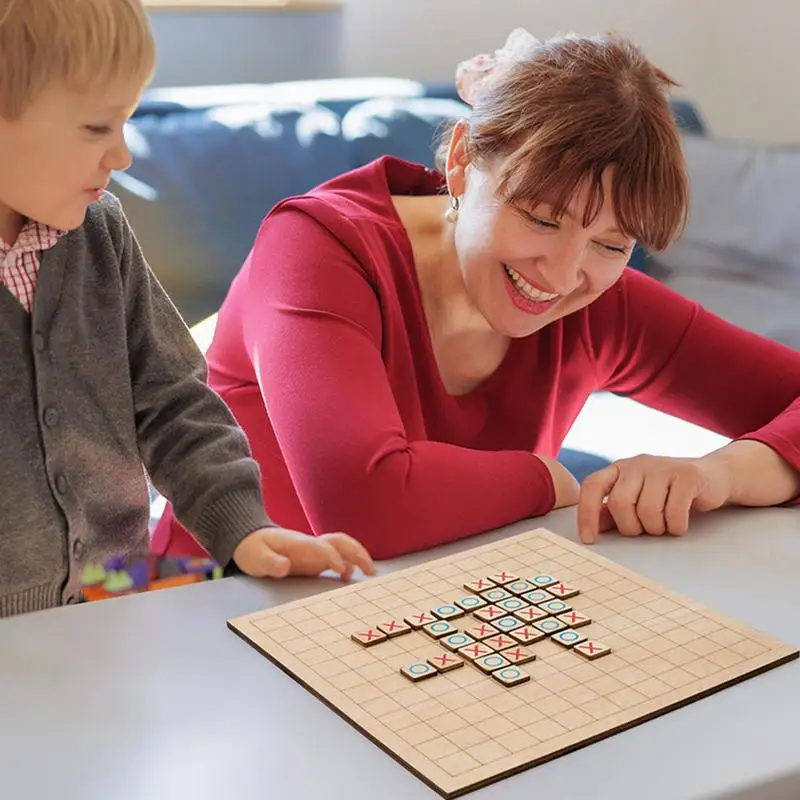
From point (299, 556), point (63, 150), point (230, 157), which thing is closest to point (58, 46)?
point (63, 150)

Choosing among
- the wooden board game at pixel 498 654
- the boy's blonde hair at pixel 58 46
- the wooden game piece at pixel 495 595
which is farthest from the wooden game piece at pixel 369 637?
the boy's blonde hair at pixel 58 46

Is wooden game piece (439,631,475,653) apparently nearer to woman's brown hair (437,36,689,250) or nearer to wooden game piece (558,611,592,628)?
wooden game piece (558,611,592,628)

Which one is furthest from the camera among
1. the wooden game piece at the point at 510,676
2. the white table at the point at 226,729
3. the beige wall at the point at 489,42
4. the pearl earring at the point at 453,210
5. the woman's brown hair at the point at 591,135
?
the beige wall at the point at 489,42

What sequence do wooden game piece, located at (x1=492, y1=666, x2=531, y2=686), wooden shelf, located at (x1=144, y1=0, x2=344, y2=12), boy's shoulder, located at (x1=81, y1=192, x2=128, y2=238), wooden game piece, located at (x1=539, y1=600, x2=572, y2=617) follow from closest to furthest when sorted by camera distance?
wooden game piece, located at (x1=492, y1=666, x2=531, y2=686)
wooden game piece, located at (x1=539, y1=600, x2=572, y2=617)
boy's shoulder, located at (x1=81, y1=192, x2=128, y2=238)
wooden shelf, located at (x1=144, y1=0, x2=344, y2=12)

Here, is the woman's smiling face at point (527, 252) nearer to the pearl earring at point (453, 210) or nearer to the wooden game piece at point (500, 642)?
the pearl earring at point (453, 210)

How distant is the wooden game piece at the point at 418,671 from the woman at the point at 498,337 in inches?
9.9

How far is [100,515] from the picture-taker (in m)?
1.15

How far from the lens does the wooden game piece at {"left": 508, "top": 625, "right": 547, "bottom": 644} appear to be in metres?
0.94

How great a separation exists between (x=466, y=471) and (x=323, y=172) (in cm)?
122

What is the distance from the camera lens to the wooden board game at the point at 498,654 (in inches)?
32.0

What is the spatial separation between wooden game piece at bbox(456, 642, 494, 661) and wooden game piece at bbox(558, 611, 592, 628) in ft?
0.25

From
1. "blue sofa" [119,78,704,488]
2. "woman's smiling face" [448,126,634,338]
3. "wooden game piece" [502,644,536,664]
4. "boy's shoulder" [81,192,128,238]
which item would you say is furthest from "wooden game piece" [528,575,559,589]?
"blue sofa" [119,78,704,488]

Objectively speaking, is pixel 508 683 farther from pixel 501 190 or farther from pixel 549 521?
pixel 501 190

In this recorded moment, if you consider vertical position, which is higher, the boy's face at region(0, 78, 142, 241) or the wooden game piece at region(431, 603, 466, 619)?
the boy's face at region(0, 78, 142, 241)
